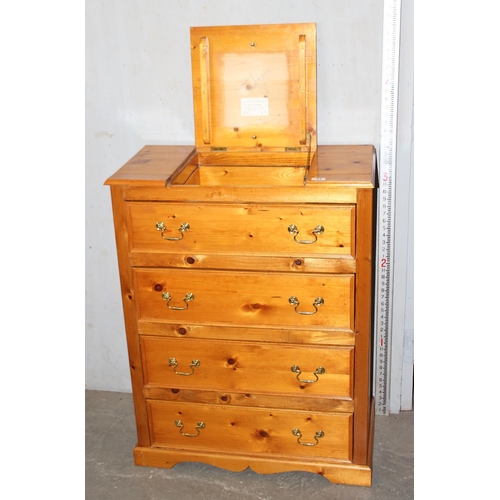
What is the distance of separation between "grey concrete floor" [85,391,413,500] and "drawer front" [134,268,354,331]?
0.71 meters

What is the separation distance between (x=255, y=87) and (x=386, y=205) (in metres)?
0.77

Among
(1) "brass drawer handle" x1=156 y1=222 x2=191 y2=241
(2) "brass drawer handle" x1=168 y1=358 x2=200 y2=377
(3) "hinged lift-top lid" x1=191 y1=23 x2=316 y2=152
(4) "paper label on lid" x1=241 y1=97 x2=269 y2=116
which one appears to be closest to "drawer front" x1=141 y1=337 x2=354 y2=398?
(2) "brass drawer handle" x1=168 y1=358 x2=200 y2=377

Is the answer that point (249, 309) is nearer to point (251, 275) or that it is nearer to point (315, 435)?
point (251, 275)

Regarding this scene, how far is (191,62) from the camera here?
9.15ft

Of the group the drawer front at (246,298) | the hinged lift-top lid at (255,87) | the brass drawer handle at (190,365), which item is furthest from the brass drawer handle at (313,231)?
the brass drawer handle at (190,365)

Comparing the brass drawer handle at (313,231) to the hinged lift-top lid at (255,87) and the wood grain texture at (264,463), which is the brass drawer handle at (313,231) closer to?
the hinged lift-top lid at (255,87)

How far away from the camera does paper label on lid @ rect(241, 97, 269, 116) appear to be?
108 inches

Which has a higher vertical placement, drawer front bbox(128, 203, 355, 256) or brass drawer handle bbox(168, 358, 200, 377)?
drawer front bbox(128, 203, 355, 256)

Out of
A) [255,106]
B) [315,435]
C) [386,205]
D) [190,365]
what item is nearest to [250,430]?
[315,435]

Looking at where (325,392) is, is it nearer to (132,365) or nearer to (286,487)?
(286,487)

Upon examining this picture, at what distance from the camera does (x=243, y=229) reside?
2486 mm

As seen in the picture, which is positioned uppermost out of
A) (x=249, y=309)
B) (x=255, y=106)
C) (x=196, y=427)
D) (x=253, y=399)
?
(x=255, y=106)

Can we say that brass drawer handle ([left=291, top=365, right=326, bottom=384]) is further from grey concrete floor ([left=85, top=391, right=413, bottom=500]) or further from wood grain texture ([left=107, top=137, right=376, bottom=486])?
grey concrete floor ([left=85, top=391, right=413, bottom=500])

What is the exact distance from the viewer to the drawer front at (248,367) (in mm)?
2629
